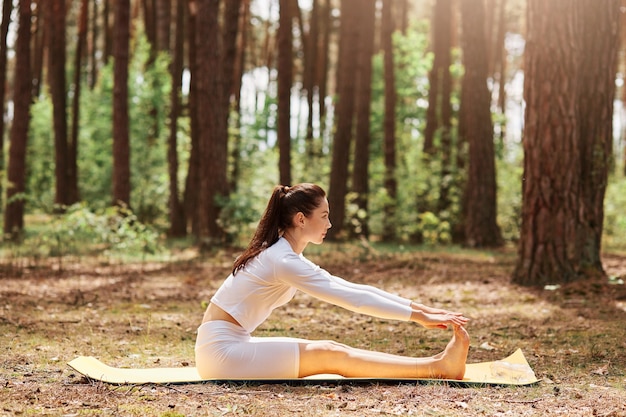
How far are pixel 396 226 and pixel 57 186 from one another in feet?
40.0

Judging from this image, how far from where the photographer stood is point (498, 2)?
34312 millimetres

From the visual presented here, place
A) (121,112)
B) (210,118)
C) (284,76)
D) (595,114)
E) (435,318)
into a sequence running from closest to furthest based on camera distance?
1. (435,318)
2. (595,114)
3. (210,118)
4. (121,112)
5. (284,76)

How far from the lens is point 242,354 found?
A: 18.1 ft

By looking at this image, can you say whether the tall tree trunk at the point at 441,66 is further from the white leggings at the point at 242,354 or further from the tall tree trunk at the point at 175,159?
the white leggings at the point at 242,354

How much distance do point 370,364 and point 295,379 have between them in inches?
20.3

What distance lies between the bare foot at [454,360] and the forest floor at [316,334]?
14 centimetres

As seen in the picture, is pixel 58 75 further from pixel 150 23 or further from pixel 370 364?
pixel 370 364

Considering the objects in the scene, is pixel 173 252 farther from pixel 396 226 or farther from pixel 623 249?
pixel 623 249

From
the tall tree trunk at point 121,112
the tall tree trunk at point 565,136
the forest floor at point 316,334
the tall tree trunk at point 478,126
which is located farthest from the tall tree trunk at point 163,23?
the tall tree trunk at point 565,136

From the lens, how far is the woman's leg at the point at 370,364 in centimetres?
552

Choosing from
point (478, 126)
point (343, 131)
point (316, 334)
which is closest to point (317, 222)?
point (316, 334)

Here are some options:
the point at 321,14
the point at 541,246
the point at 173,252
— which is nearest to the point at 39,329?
the point at 541,246

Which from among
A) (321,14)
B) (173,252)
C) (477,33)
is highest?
(321,14)

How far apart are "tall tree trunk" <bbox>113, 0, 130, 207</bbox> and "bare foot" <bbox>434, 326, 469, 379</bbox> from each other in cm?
1451
